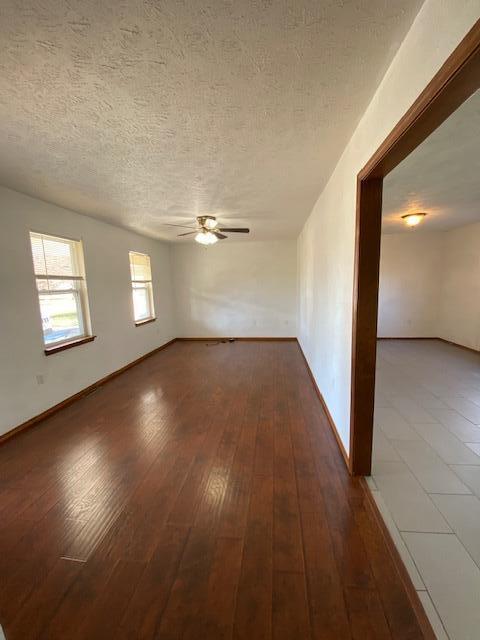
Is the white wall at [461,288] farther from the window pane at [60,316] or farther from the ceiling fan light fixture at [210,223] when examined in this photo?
the window pane at [60,316]

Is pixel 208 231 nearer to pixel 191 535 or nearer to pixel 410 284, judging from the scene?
pixel 191 535

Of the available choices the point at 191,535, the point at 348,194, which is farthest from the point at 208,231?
the point at 191,535

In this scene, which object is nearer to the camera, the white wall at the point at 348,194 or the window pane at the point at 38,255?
the white wall at the point at 348,194

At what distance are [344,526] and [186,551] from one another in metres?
0.91

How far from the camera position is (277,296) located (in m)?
6.27

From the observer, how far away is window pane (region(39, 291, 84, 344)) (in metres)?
3.02

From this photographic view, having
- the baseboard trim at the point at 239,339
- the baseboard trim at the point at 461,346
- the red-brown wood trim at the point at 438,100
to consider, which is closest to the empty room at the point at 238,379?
the red-brown wood trim at the point at 438,100

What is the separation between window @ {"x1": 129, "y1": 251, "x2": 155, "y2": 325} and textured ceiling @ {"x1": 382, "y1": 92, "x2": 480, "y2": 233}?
14.0 ft

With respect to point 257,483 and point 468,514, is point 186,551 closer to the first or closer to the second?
point 257,483

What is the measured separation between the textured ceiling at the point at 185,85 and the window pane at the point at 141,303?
2.74m

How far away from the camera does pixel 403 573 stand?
4.13ft

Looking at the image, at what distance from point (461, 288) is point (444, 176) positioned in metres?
3.79

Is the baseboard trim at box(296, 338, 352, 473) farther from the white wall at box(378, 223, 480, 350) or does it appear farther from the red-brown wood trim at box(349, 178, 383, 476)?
the white wall at box(378, 223, 480, 350)

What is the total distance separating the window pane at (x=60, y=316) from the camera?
3023 millimetres
